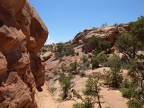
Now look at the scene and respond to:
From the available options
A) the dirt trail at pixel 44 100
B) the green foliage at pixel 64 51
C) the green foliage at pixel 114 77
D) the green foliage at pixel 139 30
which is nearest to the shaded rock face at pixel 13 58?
the dirt trail at pixel 44 100

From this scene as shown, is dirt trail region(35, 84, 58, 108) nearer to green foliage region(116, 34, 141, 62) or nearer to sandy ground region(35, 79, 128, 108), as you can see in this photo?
sandy ground region(35, 79, 128, 108)

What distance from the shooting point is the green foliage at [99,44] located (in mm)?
50094

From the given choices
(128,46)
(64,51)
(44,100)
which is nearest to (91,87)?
(44,100)

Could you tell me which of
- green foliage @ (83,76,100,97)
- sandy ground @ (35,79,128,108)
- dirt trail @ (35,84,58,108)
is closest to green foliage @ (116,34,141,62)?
sandy ground @ (35,79,128,108)

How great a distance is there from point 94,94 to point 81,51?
3614 cm

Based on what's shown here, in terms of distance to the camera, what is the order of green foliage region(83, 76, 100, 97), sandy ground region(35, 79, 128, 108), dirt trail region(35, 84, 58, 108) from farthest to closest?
1. green foliage region(83, 76, 100, 97)
2. sandy ground region(35, 79, 128, 108)
3. dirt trail region(35, 84, 58, 108)

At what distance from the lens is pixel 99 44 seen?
166 feet

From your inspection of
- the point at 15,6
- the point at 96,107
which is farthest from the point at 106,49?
the point at 15,6

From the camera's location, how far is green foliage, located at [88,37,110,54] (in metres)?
50.1

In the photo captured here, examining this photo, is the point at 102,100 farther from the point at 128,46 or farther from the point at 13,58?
the point at 128,46

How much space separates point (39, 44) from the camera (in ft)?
43.0

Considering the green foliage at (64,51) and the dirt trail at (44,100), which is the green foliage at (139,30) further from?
the green foliage at (64,51)

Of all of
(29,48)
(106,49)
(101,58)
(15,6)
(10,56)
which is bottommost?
(10,56)

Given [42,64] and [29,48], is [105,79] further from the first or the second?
A: [29,48]
